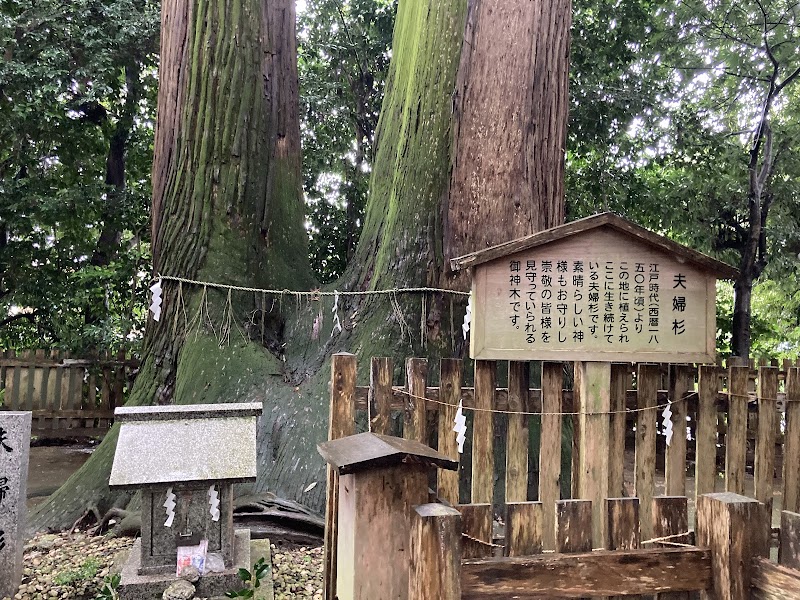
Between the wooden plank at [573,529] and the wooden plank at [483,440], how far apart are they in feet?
2.69

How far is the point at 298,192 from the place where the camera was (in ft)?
18.2

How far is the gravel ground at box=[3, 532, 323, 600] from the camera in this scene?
3340 mm

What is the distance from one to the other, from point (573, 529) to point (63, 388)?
8447 millimetres

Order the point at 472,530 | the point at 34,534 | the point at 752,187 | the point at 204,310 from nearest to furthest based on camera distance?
the point at 472,530 → the point at 34,534 → the point at 204,310 → the point at 752,187

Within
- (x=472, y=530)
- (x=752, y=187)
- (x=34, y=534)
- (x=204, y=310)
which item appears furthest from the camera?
(x=752, y=187)

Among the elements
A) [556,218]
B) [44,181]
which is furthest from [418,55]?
[44,181]

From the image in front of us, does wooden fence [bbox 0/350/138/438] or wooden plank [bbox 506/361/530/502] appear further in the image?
wooden fence [bbox 0/350/138/438]

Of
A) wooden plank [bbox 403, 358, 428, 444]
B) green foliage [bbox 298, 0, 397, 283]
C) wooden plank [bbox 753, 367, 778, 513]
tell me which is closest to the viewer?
wooden plank [bbox 403, 358, 428, 444]

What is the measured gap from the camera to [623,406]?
2.89 metres

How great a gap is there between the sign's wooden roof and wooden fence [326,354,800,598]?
491 mm

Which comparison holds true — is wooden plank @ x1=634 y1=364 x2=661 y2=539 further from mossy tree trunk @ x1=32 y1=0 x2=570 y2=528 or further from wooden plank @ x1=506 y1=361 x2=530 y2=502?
mossy tree trunk @ x1=32 y1=0 x2=570 y2=528

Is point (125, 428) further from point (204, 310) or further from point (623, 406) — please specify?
point (623, 406)

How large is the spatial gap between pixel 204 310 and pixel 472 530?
3415mm

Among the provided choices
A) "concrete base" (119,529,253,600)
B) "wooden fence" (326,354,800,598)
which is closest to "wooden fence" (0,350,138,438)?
"concrete base" (119,529,253,600)
